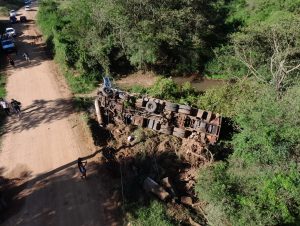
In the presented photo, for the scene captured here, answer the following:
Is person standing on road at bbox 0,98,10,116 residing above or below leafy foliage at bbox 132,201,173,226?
above

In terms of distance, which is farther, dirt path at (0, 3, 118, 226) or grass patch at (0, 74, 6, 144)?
grass patch at (0, 74, 6, 144)

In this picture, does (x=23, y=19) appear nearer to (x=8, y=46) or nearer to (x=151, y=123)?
(x=8, y=46)

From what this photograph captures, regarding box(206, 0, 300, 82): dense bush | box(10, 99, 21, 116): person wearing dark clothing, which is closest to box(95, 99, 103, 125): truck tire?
box(10, 99, 21, 116): person wearing dark clothing

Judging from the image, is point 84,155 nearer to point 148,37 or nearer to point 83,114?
point 83,114

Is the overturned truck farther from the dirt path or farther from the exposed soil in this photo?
the dirt path

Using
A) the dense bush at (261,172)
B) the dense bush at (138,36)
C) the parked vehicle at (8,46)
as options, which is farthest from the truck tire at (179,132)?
the parked vehicle at (8,46)

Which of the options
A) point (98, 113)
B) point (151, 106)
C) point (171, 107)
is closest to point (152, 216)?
point (171, 107)

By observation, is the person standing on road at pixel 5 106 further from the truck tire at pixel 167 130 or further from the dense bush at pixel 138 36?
the truck tire at pixel 167 130
